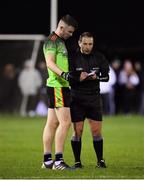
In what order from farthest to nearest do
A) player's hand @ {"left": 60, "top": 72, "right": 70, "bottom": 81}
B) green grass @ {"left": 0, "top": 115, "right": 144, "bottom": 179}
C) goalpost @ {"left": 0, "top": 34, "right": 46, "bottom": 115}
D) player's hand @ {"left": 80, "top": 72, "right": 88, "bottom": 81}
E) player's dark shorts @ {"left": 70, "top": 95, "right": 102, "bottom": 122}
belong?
goalpost @ {"left": 0, "top": 34, "right": 46, "bottom": 115} → player's dark shorts @ {"left": 70, "top": 95, "right": 102, "bottom": 122} → player's hand @ {"left": 80, "top": 72, "right": 88, "bottom": 81} → player's hand @ {"left": 60, "top": 72, "right": 70, "bottom": 81} → green grass @ {"left": 0, "top": 115, "right": 144, "bottom": 179}

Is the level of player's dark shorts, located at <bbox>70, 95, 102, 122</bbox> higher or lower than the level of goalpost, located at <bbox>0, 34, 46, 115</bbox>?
lower

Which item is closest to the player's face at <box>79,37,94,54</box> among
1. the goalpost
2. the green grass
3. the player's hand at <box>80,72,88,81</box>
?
the player's hand at <box>80,72,88,81</box>

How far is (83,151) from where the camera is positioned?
634 inches

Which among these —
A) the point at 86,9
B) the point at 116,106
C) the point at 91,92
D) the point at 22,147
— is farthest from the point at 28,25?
the point at 91,92

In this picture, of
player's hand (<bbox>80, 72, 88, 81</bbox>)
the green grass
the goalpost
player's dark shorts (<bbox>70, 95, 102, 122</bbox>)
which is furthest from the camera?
the goalpost

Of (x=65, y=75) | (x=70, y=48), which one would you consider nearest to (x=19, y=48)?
(x=70, y=48)

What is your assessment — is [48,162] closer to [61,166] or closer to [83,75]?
[61,166]

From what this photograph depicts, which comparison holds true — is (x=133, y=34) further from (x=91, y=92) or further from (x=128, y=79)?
(x=91, y=92)

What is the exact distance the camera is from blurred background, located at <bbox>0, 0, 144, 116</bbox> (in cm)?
2741

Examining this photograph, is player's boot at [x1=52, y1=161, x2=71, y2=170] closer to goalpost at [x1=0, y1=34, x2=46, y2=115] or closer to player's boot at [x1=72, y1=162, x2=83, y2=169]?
player's boot at [x1=72, y1=162, x2=83, y2=169]

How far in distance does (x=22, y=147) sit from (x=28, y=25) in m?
18.9

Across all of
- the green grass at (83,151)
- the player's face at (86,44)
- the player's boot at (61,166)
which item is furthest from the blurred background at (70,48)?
the player's boot at (61,166)

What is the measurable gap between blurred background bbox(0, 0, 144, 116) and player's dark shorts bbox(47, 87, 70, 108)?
12.1 metres

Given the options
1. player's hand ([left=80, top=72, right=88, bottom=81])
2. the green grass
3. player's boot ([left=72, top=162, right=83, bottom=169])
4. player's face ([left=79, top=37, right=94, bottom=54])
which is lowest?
the green grass
